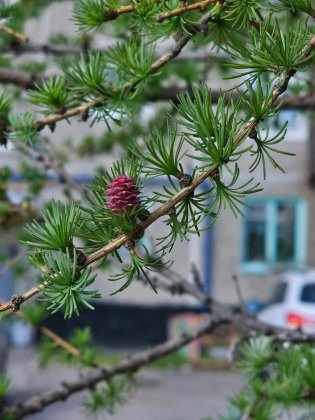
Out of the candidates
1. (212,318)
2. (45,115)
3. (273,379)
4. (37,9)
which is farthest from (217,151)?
(37,9)

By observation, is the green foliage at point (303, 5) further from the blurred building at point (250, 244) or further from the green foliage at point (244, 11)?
the blurred building at point (250, 244)

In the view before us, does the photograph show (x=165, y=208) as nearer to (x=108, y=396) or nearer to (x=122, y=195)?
(x=122, y=195)

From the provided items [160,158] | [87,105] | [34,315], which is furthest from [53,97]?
[34,315]

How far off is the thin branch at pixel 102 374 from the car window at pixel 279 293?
25.4 feet

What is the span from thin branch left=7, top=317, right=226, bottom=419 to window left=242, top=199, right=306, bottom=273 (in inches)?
451

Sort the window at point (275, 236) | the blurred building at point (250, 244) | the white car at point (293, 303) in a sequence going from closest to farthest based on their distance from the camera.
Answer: the white car at point (293, 303)
the blurred building at point (250, 244)
the window at point (275, 236)

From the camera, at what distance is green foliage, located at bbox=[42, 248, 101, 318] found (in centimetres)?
106

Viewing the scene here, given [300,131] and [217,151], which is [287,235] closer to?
[300,131]

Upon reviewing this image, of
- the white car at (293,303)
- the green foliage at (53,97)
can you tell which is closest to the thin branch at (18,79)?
the green foliage at (53,97)

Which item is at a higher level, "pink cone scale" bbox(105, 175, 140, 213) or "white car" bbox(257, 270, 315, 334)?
"pink cone scale" bbox(105, 175, 140, 213)

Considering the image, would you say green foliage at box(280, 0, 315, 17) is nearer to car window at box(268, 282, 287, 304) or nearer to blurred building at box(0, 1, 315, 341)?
car window at box(268, 282, 287, 304)

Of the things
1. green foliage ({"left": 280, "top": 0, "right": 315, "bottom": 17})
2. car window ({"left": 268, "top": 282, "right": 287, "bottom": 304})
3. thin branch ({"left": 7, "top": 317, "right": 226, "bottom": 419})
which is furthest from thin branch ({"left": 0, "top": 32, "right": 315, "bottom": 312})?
car window ({"left": 268, "top": 282, "right": 287, "bottom": 304})

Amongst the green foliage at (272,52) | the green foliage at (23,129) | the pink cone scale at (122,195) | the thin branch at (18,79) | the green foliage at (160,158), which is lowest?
the pink cone scale at (122,195)

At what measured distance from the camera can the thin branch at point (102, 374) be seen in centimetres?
262
